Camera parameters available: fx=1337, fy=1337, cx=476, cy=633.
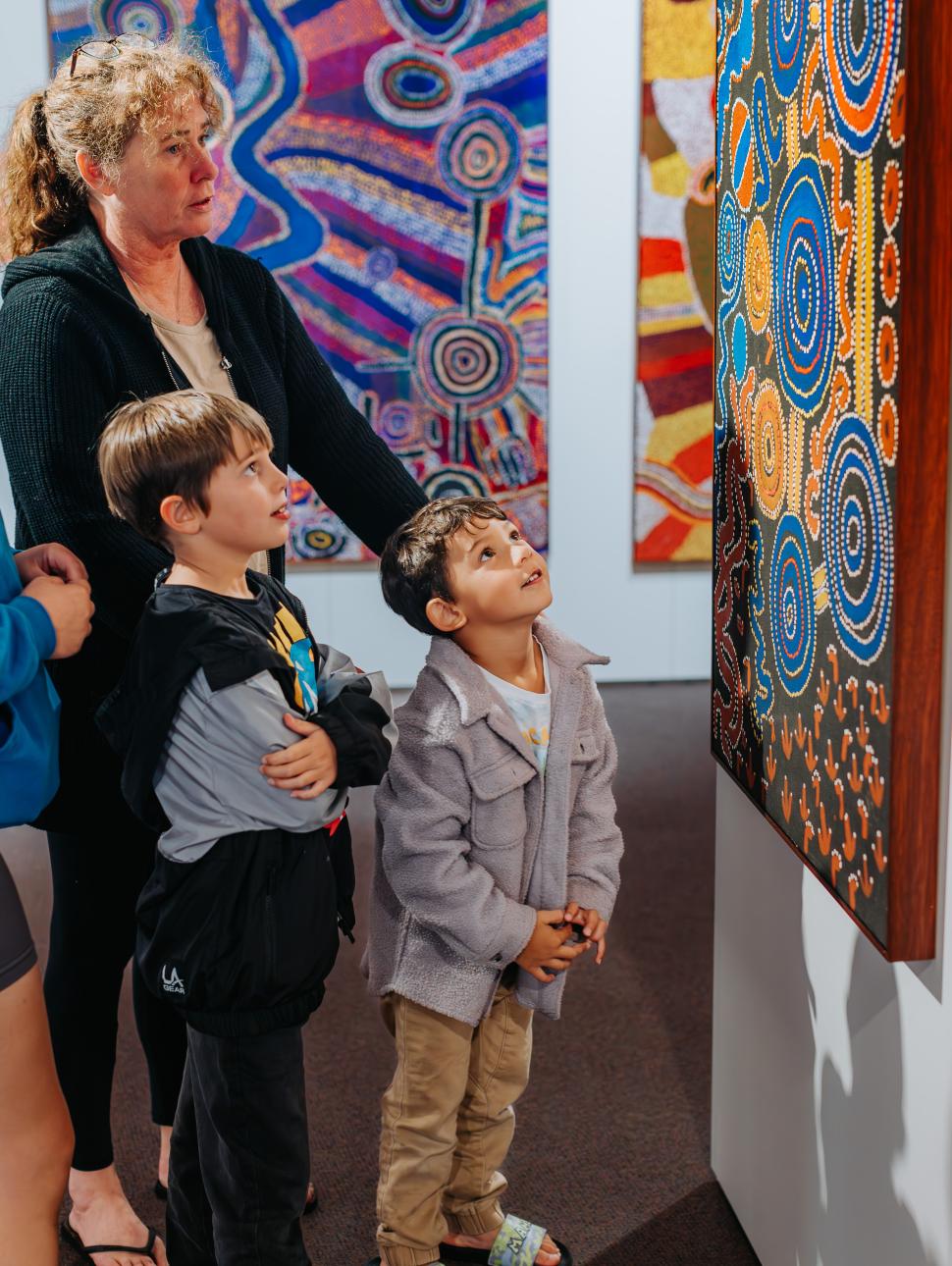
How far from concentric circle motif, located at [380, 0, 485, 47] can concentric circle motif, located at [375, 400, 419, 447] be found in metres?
1.28

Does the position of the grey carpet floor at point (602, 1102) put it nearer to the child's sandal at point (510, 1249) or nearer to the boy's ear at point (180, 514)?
the child's sandal at point (510, 1249)

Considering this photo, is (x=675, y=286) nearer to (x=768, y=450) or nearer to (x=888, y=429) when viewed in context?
(x=768, y=450)

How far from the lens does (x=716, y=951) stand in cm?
211

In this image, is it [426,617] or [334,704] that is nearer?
[334,704]

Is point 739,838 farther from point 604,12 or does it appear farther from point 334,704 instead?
point 604,12

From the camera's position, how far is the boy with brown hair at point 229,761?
4.74 feet

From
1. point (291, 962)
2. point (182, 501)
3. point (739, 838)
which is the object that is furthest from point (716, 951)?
point (182, 501)

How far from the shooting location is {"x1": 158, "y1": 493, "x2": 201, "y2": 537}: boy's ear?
4.81 feet

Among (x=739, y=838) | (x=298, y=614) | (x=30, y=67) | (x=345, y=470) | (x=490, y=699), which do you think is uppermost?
(x=30, y=67)

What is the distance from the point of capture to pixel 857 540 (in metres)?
1.36

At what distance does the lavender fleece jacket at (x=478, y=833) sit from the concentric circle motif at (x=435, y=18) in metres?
3.61

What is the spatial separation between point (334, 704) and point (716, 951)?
903 mm

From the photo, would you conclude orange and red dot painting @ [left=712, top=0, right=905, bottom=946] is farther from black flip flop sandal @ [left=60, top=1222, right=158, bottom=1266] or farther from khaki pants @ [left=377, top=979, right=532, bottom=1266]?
black flip flop sandal @ [left=60, top=1222, right=158, bottom=1266]

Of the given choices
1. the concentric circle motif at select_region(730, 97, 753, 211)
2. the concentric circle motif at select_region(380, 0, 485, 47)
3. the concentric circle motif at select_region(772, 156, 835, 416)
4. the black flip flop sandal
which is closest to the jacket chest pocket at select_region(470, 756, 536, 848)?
the concentric circle motif at select_region(772, 156, 835, 416)
